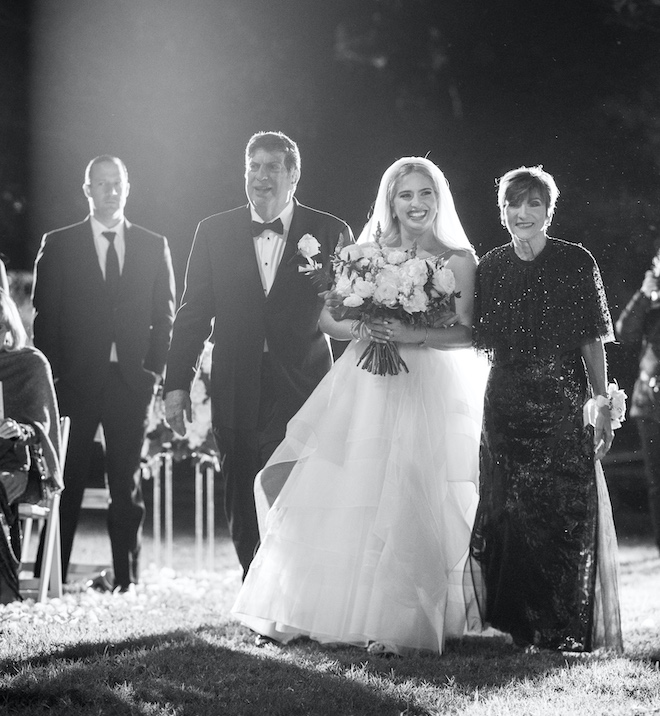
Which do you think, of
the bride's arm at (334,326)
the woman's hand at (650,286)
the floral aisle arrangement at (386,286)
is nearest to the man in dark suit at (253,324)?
the bride's arm at (334,326)

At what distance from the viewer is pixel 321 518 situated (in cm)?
398

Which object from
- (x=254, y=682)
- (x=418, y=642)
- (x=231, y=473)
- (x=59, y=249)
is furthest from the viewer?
(x=59, y=249)

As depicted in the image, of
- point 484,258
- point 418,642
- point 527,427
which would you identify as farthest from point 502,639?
point 484,258

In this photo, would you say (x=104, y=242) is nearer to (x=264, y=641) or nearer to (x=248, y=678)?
(x=264, y=641)

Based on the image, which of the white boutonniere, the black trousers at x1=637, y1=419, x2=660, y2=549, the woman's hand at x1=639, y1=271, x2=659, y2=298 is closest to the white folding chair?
the white boutonniere

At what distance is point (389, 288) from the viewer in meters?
3.89

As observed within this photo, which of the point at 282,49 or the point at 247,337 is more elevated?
the point at 282,49

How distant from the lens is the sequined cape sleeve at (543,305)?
13.0ft

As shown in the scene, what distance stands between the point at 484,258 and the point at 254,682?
6.33 feet

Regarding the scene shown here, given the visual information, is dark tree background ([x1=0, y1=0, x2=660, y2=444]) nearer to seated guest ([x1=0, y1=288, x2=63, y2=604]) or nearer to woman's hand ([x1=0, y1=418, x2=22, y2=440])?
seated guest ([x1=0, y1=288, x2=63, y2=604])

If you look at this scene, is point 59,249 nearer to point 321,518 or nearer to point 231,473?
point 231,473

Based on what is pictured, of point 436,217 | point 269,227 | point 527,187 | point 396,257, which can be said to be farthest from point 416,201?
point 269,227

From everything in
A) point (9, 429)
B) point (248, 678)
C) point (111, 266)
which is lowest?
point (248, 678)

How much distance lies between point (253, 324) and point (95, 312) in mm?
1653
